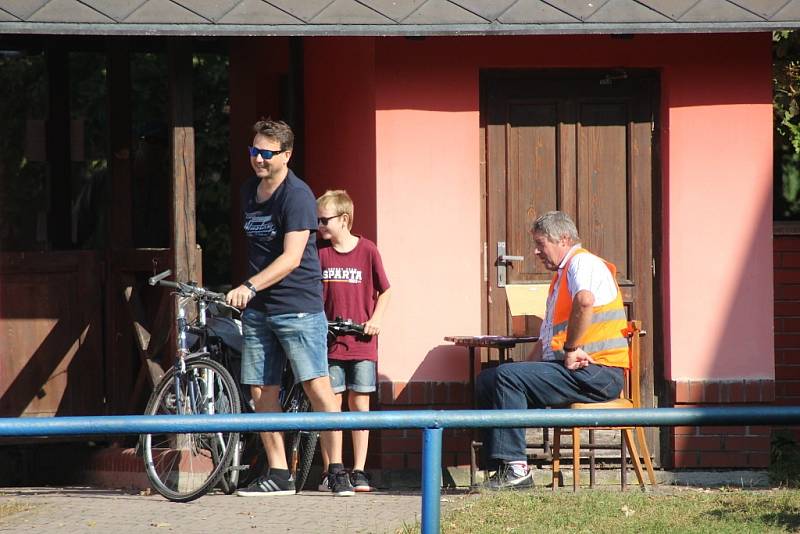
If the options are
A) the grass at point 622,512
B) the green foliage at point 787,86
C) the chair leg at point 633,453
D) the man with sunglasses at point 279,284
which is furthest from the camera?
the green foliage at point 787,86

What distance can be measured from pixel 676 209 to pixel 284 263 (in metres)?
2.57

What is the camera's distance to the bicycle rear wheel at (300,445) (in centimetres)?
777

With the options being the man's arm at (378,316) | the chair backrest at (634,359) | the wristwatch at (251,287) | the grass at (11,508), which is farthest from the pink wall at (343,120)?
the grass at (11,508)

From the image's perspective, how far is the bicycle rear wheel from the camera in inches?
306

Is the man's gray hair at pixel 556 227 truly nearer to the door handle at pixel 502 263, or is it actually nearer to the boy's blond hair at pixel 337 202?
the door handle at pixel 502 263

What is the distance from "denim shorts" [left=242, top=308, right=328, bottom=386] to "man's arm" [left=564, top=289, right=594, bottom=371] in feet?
4.16

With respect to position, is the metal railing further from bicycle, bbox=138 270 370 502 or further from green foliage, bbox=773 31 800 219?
green foliage, bbox=773 31 800 219

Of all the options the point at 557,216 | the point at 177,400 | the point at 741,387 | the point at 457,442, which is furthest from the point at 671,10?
the point at 177,400

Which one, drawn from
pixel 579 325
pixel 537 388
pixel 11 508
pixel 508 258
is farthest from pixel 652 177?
pixel 11 508

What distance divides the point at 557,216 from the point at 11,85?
7.99 metres

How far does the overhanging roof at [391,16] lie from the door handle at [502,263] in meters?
1.38

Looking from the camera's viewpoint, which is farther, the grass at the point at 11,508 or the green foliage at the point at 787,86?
the green foliage at the point at 787,86

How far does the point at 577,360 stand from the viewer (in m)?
7.39

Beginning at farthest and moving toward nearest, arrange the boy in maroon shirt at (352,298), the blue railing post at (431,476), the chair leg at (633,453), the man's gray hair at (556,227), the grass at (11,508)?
the boy in maroon shirt at (352,298) → the chair leg at (633,453) → the man's gray hair at (556,227) → the grass at (11,508) → the blue railing post at (431,476)
